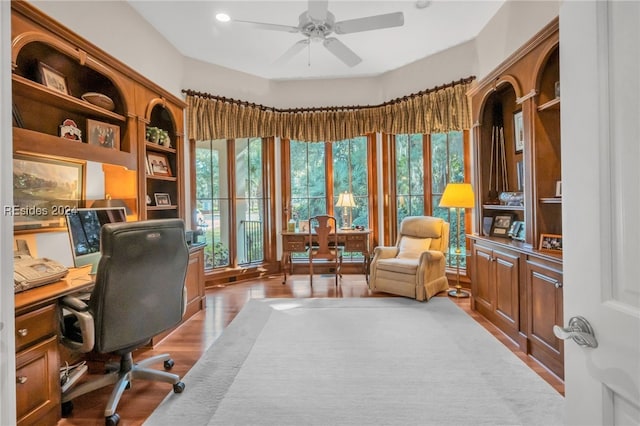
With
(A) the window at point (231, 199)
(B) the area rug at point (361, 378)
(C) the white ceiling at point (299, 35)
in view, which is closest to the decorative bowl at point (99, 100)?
(C) the white ceiling at point (299, 35)

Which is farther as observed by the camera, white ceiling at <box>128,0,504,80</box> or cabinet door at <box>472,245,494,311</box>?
white ceiling at <box>128,0,504,80</box>

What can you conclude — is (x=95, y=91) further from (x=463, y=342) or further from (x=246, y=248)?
(x=463, y=342)

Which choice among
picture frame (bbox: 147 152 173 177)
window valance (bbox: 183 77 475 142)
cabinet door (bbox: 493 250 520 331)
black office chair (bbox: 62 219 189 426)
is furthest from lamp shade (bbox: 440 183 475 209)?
picture frame (bbox: 147 152 173 177)

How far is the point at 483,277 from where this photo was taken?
3152mm

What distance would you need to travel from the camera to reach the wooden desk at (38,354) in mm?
1515

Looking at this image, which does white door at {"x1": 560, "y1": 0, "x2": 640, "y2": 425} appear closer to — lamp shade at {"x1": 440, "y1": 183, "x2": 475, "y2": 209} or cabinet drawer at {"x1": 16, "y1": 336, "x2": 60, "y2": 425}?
cabinet drawer at {"x1": 16, "y1": 336, "x2": 60, "y2": 425}

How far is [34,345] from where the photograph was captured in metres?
1.60

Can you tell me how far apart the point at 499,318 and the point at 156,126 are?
419cm

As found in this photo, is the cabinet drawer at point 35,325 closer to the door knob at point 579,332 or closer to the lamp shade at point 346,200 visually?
the door knob at point 579,332

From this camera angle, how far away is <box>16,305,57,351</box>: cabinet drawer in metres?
1.52

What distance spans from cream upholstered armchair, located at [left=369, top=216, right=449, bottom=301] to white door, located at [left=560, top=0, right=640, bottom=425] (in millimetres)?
2986

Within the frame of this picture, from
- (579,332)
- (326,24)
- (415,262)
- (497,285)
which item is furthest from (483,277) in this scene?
(326,24)

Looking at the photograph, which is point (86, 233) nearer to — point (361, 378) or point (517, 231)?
point (361, 378)

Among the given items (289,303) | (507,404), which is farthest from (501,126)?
(289,303)
